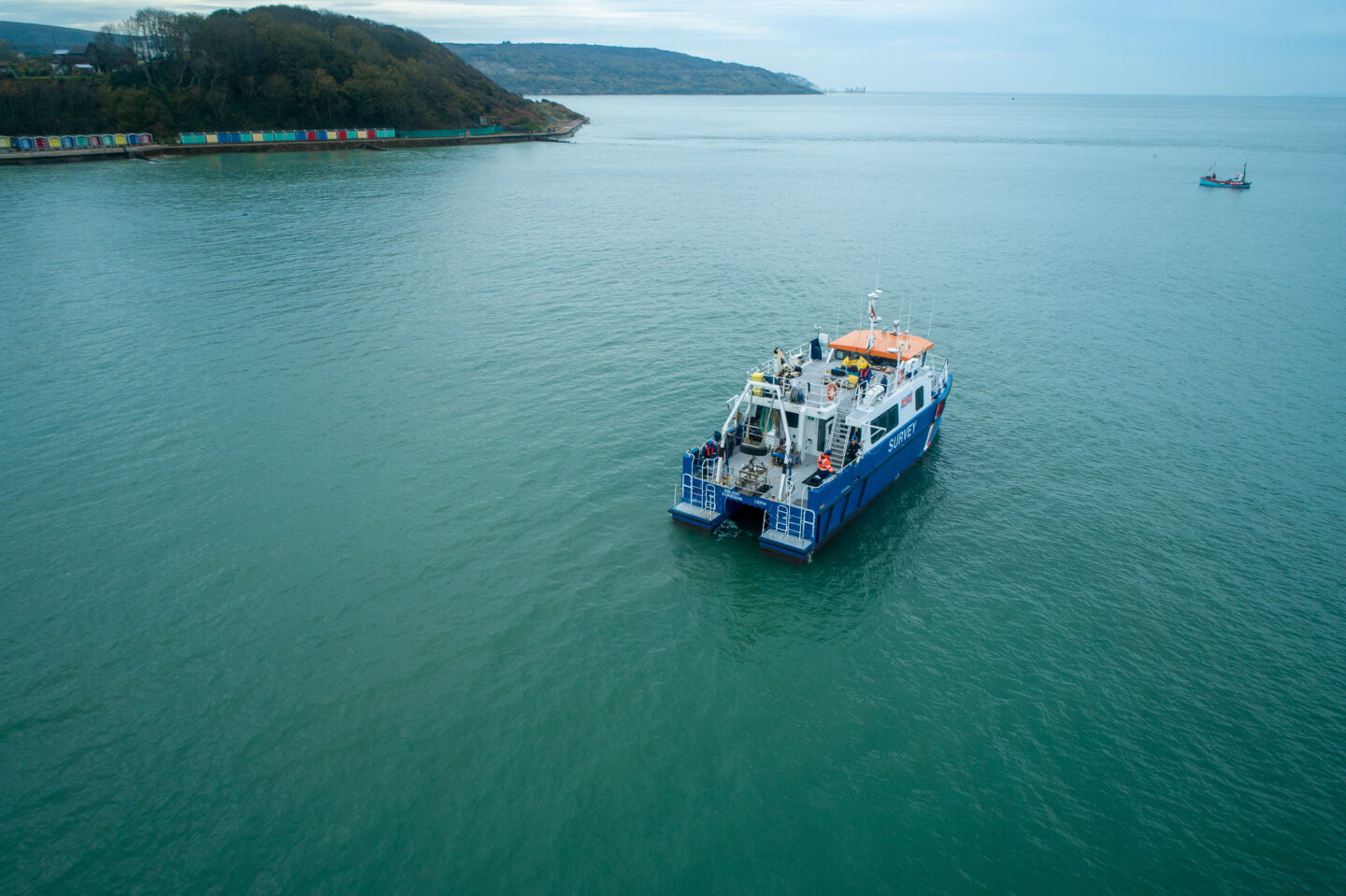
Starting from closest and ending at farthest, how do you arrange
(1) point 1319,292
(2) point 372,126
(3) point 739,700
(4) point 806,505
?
(3) point 739,700 < (4) point 806,505 < (1) point 1319,292 < (2) point 372,126

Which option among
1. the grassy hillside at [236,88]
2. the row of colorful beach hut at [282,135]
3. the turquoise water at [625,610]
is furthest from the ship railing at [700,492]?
the grassy hillside at [236,88]

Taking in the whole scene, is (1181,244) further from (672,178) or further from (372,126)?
(372,126)

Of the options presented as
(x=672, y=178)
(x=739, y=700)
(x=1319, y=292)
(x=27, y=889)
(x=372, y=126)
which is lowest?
(x=27, y=889)

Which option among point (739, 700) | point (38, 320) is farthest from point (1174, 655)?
point (38, 320)

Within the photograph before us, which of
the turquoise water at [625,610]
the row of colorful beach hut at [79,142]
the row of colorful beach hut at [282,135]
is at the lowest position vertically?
the turquoise water at [625,610]

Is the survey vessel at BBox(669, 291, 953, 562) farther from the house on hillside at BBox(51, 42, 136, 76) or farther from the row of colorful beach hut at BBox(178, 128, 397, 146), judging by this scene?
the house on hillside at BBox(51, 42, 136, 76)

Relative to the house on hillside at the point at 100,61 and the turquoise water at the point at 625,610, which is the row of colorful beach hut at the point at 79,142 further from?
the turquoise water at the point at 625,610
